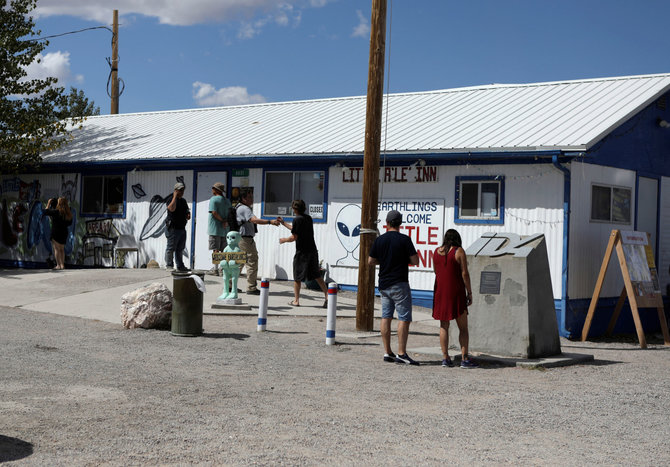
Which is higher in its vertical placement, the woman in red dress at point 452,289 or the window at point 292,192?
the window at point 292,192

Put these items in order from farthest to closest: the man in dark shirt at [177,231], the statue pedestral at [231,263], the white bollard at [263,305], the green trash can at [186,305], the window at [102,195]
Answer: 1. the window at [102,195]
2. the man in dark shirt at [177,231]
3. the statue pedestral at [231,263]
4. the white bollard at [263,305]
5. the green trash can at [186,305]

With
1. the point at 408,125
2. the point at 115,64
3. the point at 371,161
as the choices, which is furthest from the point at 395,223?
the point at 115,64

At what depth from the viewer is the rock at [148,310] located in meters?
12.1

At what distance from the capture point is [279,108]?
23750 mm

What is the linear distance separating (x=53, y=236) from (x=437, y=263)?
43.7 ft

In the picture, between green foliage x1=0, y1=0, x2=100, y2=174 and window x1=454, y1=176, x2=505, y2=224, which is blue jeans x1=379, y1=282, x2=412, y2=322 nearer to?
window x1=454, y1=176, x2=505, y2=224

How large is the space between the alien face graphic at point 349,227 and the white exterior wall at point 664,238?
6167 mm

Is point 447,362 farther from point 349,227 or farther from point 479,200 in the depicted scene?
point 349,227

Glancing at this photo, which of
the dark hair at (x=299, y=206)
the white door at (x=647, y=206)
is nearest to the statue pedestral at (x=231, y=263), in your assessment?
the dark hair at (x=299, y=206)

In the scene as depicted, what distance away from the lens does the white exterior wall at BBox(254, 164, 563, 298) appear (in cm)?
1465

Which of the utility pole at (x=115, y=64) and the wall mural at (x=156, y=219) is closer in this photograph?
the wall mural at (x=156, y=219)

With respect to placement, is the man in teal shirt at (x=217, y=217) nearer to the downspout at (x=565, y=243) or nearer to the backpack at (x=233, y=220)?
the backpack at (x=233, y=220)

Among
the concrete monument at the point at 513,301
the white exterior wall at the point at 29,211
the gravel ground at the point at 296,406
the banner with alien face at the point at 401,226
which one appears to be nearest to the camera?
the gravel ground at the point at 296,406

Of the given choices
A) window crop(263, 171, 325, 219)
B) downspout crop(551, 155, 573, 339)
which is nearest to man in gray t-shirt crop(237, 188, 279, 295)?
window crop(263, 171, 325, 219)
